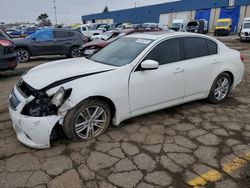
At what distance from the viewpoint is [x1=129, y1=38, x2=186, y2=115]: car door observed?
3.68 meters

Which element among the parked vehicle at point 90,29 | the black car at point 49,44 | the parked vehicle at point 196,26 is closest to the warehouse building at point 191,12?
the parked vehicle at point 196,26

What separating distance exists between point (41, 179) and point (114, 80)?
164 cm

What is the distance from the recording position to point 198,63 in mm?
4410

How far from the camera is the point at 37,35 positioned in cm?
1150

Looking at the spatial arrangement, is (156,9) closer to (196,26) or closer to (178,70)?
(196,26)

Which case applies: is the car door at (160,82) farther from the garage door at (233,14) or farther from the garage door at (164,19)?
the garage door at (164,19)

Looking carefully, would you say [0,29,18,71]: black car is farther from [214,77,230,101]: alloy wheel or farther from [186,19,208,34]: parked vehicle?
[186,19,208,34]: parked vehicle

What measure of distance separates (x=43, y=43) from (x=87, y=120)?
30.5ft

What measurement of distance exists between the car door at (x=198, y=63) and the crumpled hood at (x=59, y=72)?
1569 millimetres

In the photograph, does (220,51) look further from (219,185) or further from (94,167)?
(94,167)

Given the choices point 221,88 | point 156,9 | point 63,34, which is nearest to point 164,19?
point 156,9

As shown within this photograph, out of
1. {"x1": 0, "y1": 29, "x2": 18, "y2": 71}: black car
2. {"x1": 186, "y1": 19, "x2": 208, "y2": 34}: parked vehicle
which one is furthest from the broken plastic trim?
{"x1": 186, "y1": 19, "x2": 208, "y2": 34}: parked vehicle

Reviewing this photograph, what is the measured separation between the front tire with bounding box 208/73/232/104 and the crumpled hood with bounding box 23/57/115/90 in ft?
8.00

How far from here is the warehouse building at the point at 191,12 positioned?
36681 mm
